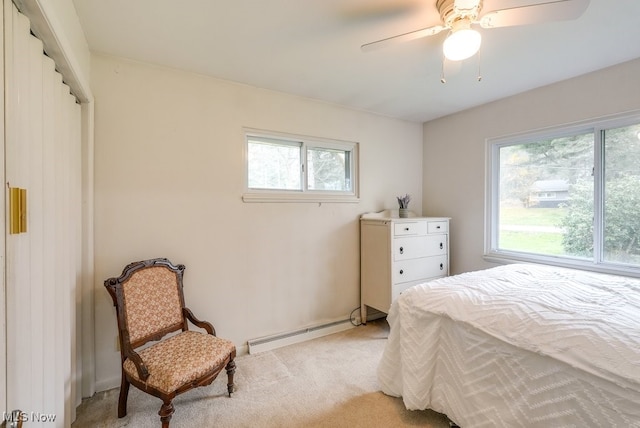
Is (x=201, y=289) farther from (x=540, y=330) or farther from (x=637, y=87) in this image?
(x=637, y=87)

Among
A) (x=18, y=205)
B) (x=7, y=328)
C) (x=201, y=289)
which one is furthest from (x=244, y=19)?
(x=201, y=289)

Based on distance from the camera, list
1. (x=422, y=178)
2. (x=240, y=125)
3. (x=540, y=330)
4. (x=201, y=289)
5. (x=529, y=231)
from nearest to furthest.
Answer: (x=540, y=330) → (x=201, y=289) → (x=240, y=125) → (x=529, y=231) → (x=422, y=178)

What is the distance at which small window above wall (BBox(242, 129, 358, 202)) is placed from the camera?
258 cm

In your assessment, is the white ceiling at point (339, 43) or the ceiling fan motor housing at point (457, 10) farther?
the white ceiling at point (339, 43)

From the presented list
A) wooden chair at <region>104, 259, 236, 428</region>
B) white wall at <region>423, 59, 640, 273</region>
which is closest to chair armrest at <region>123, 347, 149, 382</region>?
wooden chair at <region>104, 259, 236, 428</region>

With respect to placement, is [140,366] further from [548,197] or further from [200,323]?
[548,197]

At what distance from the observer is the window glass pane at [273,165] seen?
2586mm

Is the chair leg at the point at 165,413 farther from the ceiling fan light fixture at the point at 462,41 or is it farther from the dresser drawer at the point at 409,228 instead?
the ceiling fan light fixture at the point at 462,41

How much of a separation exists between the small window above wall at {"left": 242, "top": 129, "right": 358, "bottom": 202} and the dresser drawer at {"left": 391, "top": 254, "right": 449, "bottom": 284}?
0.88 m

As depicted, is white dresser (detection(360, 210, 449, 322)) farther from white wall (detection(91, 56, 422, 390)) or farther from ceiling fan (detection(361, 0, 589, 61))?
ceiling fan (detection(361, 0, 589, 61))

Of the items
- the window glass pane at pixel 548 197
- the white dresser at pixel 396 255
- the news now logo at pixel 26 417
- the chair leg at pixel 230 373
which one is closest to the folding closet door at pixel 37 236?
the news now logo at pixel 26 417

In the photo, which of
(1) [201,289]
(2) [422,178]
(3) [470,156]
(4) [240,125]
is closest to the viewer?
(1) [201,289]

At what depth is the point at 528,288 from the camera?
1624 millimetres

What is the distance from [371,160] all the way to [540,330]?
7.65 ft
